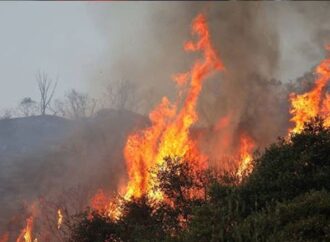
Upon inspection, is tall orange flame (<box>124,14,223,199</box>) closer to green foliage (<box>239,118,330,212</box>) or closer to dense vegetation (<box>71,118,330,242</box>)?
dense vegetation (<box>71,118,330,242</box>)

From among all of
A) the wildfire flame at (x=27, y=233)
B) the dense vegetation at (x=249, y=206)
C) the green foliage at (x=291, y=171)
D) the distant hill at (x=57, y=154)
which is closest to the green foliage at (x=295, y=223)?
the dense vegetation at (x=249, y=206)

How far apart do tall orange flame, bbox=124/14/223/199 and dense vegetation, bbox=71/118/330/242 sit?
10.9 m

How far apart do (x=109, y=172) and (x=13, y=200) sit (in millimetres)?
17945

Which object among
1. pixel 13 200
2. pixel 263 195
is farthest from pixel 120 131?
pixel 263 195

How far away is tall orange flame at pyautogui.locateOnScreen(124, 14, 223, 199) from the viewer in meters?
50.1

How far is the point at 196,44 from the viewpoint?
5684 centimetres

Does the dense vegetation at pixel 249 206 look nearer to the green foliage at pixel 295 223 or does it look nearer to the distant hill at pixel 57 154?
the green foliage at pixel 295 223

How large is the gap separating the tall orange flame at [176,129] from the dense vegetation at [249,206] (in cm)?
1094

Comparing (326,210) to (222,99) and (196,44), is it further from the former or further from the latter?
(222,99)

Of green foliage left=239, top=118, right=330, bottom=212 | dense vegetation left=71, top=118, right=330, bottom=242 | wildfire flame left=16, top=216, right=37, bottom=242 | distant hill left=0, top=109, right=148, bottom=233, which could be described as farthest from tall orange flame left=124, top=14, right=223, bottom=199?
distant hill left=0, top=109, right=148, bottom=233

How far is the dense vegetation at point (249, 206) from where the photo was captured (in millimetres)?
20766

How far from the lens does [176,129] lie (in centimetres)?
5188

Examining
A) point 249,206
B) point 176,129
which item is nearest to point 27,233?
point 176,129

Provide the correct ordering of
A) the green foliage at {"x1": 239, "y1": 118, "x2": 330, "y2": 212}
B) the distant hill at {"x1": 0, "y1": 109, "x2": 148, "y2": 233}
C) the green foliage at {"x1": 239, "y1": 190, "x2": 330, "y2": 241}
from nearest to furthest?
the green foliage at {"x1": 239, "y1": 190, "x2": 330, "y2": 241} < the green foliage at {"x1": 239, "y1": 118, "x2": 330, "y2": 212} < the distant hill at {"x1": 0, "y1": 109, "x2": 148, "y2": 233}
